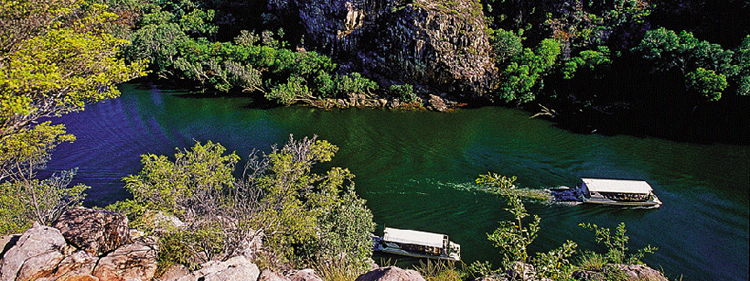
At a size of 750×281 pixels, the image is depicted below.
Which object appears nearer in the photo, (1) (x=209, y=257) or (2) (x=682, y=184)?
(1) (x=209, y=257)

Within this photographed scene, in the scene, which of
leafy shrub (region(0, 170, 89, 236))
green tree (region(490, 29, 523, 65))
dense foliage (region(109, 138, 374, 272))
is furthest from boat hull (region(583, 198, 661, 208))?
leafy shrub (region(0, 170, 89, 236))

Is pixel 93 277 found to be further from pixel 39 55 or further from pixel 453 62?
pixel 453 62

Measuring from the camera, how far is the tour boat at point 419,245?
25.1 meters

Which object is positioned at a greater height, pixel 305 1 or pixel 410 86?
pixel 305 1

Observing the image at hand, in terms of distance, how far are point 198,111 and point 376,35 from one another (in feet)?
73.6

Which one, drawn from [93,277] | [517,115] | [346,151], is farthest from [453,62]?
[93,277]

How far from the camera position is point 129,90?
56.4m

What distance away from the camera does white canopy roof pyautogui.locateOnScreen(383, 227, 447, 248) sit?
25.2 meters

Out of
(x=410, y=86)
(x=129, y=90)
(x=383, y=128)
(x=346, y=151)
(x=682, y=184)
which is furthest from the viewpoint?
(x=129, y=90)

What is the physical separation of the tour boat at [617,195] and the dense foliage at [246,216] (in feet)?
56.5

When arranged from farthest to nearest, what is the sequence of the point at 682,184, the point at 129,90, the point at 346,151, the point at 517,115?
1. the point at 129,90
2. the point at 517,115
3. the point at 346,151
4. the point at 682,184

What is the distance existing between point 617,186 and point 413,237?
15.2 meters

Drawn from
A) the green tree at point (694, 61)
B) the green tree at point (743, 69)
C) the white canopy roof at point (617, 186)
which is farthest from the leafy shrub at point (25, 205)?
the green tree at point (743, 69)

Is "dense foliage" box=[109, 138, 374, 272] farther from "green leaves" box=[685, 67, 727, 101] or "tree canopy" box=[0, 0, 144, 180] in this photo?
"green leaves" box=[685, 67, 727, 101]
